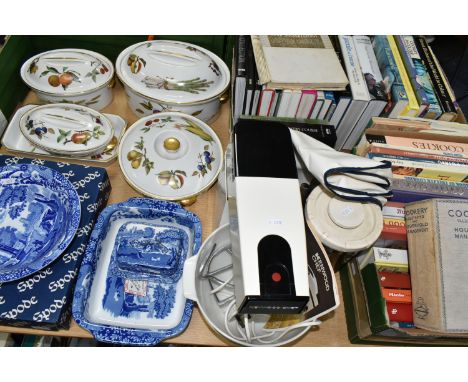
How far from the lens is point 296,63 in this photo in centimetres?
84

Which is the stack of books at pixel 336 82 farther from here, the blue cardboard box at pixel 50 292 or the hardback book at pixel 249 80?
the blue cardboard box at pixel 50 292

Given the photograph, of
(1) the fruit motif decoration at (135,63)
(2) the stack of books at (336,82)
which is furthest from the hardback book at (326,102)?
(1) the fruit motif decoration at (135,63)

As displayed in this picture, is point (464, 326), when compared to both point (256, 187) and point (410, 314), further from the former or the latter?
point (256, 187)

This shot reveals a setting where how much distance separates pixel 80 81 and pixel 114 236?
400 mm

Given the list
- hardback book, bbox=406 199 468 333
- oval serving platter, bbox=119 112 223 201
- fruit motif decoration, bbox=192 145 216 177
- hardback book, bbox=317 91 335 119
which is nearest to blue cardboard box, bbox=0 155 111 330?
oval serving platter, bbox=119 112 223 201

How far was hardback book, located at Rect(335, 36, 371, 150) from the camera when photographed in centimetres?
83

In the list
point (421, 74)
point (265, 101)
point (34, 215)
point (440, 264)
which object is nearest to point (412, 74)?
point (421, 74)

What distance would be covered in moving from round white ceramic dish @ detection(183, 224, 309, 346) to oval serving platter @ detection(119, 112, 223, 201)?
0.16 metres

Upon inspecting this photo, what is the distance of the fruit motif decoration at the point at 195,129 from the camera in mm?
927

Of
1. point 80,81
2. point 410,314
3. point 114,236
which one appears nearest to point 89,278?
point 114,236

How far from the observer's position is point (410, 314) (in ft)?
2.40

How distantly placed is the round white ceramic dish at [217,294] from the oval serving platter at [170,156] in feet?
0.52

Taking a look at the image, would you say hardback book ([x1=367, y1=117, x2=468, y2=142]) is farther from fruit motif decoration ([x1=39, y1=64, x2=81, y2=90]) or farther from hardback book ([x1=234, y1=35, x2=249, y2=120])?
fruit motif decoration ([x1=39, y1=64, x2=81, y2=90])

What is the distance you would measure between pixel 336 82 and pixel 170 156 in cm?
41
